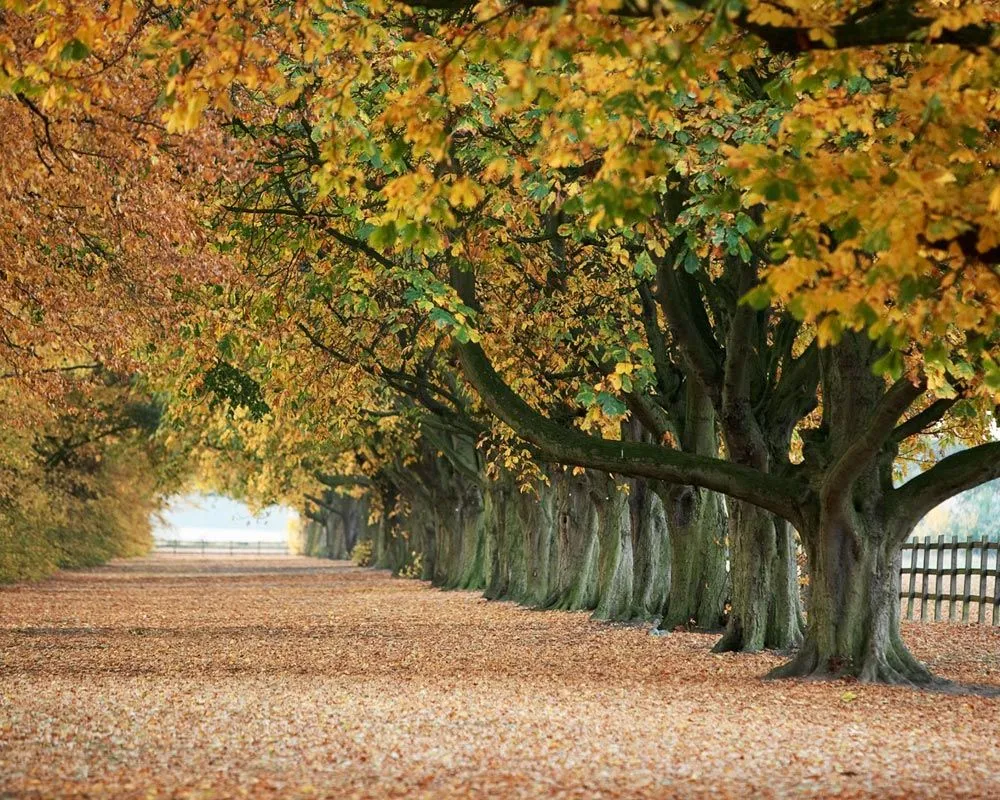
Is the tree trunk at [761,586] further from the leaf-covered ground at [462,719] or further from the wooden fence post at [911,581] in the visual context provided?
the wooden fence post at [911,581]

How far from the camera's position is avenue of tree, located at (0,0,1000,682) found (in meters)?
7.73

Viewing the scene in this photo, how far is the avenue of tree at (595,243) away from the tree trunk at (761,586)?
1.8 inches

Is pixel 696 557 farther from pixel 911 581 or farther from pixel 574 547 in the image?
pixel 574 547

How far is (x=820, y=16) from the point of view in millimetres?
7395

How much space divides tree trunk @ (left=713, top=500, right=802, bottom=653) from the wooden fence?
8271mm

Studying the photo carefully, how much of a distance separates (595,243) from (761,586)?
485 centimetres

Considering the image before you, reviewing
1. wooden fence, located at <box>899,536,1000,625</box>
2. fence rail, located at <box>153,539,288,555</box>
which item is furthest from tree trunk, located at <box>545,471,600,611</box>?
fence rail, located at <box>153,539,288,555</box>

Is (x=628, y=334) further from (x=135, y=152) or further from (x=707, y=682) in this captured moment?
(x=135, y=152)

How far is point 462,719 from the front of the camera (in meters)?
12.3

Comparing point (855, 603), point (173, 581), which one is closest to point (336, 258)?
point (855, 603)

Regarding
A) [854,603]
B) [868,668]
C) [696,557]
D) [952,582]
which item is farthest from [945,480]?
[952,582]

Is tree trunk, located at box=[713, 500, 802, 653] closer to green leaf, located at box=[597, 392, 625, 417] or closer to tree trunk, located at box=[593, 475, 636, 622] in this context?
green leaf, located at box=[597, 392, 625, 417]

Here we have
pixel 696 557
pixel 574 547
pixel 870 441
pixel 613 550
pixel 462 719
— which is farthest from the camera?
pixel 574 547

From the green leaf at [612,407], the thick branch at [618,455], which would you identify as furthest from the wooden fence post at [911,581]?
the green leaf at [612,407]
